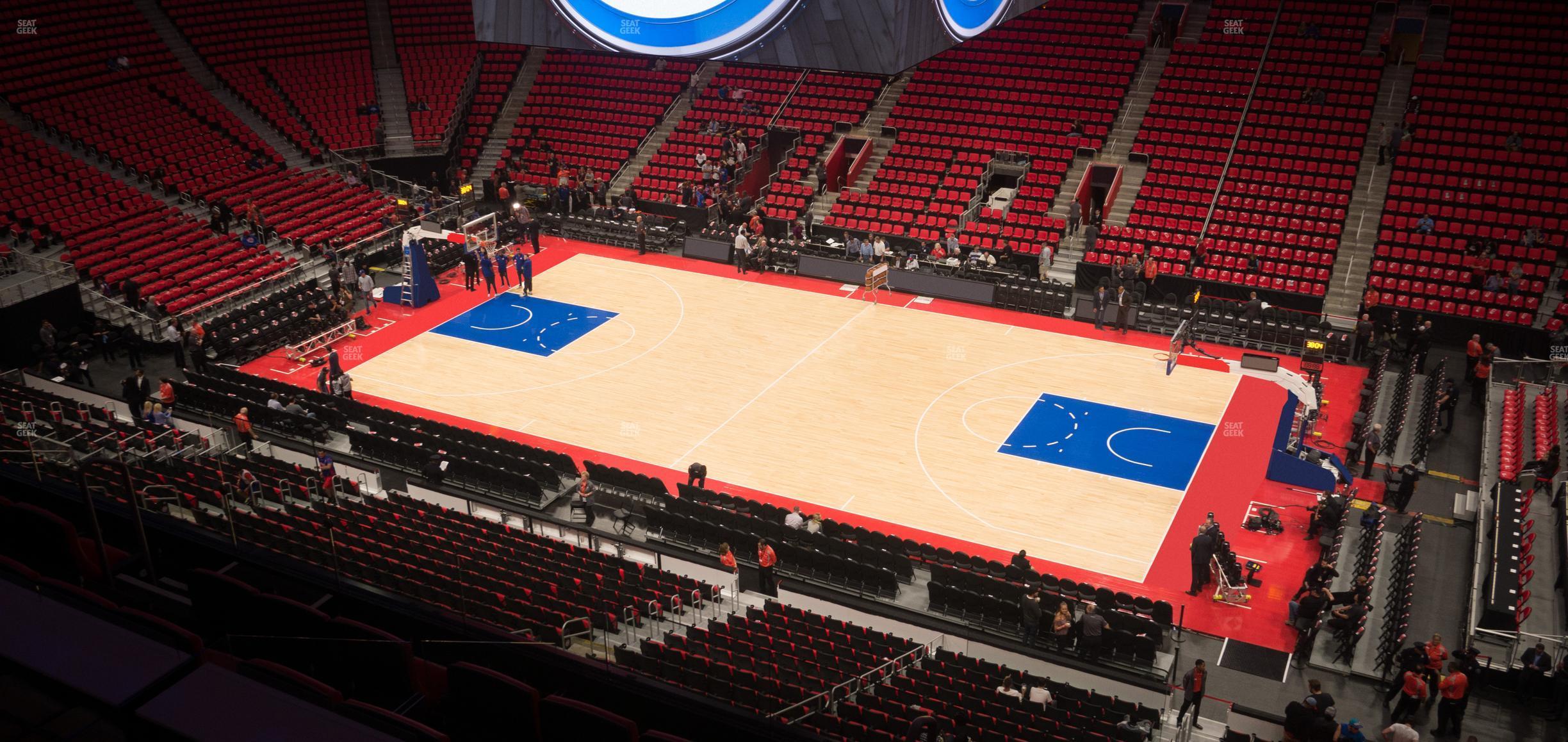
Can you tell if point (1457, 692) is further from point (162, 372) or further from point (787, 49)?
point (162, 372)

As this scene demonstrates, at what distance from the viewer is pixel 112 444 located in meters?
17.7

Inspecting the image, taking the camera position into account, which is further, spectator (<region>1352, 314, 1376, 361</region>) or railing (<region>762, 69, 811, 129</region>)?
railing (<region>762, 69, 811, 129</region>)

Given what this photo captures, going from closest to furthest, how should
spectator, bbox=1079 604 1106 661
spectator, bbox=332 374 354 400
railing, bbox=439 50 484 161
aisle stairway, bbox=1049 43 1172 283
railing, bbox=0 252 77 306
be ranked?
spectator, bbox=1079 604 1106 661 < spectator, bbox=332 374 354 400 < railing, bbox=0 252 77 306 < aisle stairway, bbox=1049 43 1172 283 < railing, bbox=439 50 484 161

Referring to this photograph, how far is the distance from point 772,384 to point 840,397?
1577 millimetres

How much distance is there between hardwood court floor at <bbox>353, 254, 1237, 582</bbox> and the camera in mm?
19984

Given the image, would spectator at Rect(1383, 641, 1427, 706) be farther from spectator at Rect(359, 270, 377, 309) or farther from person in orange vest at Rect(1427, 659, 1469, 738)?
spectator at Rect(359, 270, 377, 309)

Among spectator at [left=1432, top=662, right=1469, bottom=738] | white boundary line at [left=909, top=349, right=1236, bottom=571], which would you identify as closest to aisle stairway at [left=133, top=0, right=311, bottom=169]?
white boundary line at [left=909, top=349, right=1236, bottom=571]

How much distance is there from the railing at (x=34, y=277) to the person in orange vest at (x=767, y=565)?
18.5 m

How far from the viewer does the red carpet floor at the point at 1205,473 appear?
1734 centimetres

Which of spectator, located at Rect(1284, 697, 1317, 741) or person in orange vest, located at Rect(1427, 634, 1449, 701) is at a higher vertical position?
person in orange vest, located at Rect(1427, 634, 1449, 701)

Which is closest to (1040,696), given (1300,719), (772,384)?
(1300,719)

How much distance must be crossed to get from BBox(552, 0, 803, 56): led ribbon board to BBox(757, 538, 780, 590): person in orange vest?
762 centimetres

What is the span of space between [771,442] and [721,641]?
851cm

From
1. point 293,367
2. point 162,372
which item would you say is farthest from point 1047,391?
point 162,372
